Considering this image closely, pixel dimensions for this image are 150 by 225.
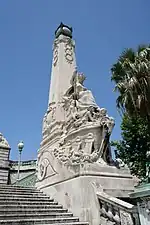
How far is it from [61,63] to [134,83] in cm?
668

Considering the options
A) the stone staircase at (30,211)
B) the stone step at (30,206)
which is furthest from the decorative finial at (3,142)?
the stone step at (30,206)

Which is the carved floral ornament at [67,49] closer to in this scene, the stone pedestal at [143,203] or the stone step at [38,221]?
the stone step at [38,221]

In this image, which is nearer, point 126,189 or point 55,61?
point 126,189

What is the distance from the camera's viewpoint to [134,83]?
8.85 metres

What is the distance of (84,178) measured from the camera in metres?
7.52

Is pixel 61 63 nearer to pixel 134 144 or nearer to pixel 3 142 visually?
pixel 134 144

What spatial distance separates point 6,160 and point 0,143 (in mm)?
1770

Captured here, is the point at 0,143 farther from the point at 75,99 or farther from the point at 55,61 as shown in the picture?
the point at 75,99

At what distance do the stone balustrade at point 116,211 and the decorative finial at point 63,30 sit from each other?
12410mm

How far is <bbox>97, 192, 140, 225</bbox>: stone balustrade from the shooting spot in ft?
18.3

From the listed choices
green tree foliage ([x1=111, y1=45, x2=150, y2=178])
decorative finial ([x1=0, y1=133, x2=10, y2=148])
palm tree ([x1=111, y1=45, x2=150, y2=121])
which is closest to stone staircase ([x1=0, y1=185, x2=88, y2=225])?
green tree foliage ([x1=111, y1=45, x2=150, y2=178])

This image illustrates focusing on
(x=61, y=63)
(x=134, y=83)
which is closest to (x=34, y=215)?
(x=134, y=83)

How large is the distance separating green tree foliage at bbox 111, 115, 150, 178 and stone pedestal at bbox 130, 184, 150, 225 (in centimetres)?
1372

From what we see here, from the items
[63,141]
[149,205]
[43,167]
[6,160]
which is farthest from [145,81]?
[6,160]
